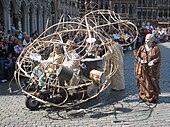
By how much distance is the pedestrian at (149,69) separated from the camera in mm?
6281

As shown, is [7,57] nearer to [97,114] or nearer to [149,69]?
[97,114]

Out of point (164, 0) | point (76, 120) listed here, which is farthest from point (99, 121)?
point (164, 0)

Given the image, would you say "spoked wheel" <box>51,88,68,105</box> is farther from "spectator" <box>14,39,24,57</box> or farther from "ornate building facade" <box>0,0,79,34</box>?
"ornate building facade" <box>0,0,79,34</box>

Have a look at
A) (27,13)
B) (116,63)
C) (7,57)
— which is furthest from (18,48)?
(27,13)

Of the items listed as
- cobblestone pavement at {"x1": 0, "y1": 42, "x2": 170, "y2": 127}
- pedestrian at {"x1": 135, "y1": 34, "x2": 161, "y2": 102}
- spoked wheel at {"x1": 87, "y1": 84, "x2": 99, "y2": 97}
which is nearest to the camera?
cobblestone pavement at {"x1": 0, "y1": 42, "x2": 170, "y2": 127}

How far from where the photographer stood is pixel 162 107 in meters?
6.11

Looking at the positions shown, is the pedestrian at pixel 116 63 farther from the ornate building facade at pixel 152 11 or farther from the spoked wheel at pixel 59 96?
the ornate building facade at pixel 152 11

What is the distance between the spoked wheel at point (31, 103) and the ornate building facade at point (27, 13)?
28.4ft

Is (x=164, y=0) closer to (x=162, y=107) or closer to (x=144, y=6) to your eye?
(x=144, y=6)

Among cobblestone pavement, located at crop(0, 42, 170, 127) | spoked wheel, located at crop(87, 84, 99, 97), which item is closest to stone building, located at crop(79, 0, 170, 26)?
cobblestone pavement, located at crop(0, 42, 170, 127)

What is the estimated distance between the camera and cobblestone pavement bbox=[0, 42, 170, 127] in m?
5.20

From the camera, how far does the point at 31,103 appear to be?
5949mm

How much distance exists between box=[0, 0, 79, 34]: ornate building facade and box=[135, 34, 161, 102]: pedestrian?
859 centimetres

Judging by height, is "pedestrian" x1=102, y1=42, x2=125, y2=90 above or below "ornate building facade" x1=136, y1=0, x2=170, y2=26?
below
